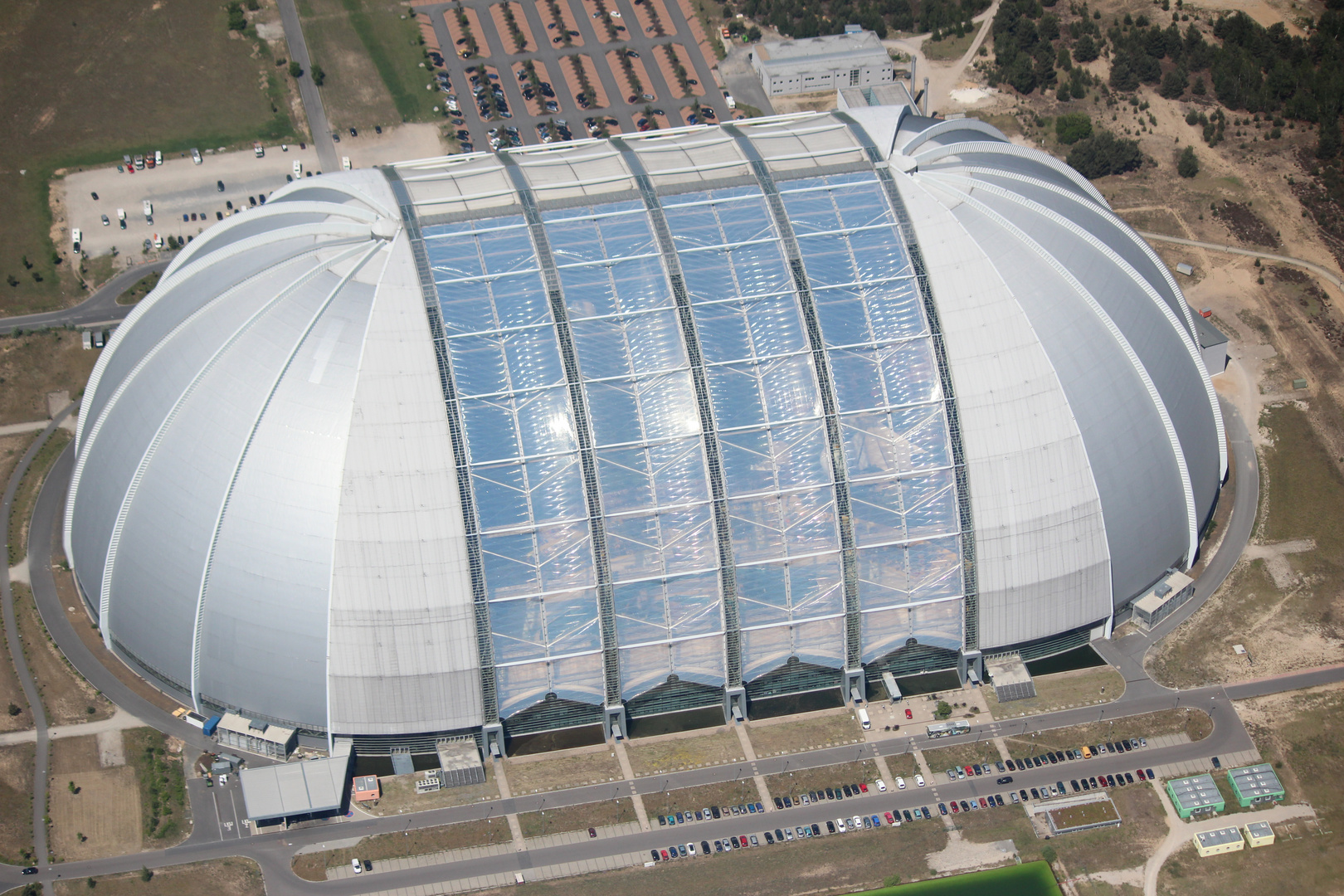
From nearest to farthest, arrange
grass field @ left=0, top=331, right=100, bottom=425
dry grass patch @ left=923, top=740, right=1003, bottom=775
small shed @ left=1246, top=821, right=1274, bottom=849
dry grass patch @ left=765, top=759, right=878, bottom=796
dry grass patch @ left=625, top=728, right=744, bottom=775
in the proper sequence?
small shed @ left=1246, top=821, right=1274, bottom=849, dry grass patch @ left=765, top=759, right=878, bottom=796, dry grass patch @ left=923, top=740, right=1003, bottom=775, dry grass patch @ left=625, top=728, right=744, bottom=775, grass field @ left=0, top=331, right=100, bottom=425

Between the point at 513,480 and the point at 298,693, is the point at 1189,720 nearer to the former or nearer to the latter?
the point at 513,480

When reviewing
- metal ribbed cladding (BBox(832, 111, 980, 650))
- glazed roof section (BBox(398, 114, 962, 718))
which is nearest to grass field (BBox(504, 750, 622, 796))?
glazed roof section (BBox(398, 114, 962, 718))

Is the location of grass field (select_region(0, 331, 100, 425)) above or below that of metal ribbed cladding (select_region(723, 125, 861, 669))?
above

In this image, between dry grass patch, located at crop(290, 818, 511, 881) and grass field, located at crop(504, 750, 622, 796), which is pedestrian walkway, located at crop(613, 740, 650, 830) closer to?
grass field, located at crop(504, 750, 622, 796)

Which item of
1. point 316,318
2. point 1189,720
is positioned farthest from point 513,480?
point 1189,720

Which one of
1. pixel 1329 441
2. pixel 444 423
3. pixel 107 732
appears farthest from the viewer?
pixel 1329 441
